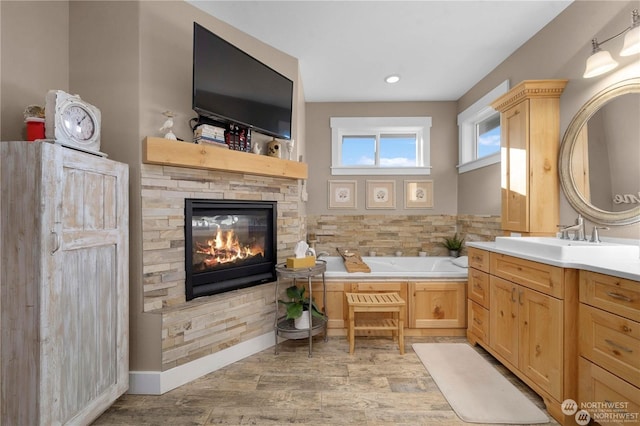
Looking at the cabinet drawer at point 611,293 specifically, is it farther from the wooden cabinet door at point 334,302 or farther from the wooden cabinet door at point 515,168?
the wooden cabinet door at point 334,302

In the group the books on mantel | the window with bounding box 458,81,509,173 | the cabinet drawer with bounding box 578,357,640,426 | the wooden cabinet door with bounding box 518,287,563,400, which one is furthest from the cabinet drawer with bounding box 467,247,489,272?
the books on mantel

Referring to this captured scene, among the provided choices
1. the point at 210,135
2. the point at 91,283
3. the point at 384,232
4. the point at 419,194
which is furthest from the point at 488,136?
the point at 91,283

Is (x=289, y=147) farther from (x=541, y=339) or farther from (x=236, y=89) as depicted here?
(x=541, y=339)

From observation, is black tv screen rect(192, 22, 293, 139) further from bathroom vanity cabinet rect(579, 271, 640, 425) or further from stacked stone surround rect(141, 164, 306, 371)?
bathroom vanity cabinet rect(579, 271, 640, 425)

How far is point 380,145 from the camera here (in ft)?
12.9

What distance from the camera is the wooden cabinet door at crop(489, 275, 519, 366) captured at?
1.89m

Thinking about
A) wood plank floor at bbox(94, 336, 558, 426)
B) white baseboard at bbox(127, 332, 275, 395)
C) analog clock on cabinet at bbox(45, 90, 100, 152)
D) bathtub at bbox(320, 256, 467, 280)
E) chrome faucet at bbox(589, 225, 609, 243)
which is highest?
analog clock on cabinet at bbox(45, 90, 100, 152)

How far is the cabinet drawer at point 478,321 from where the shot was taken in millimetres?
2232

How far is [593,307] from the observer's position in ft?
4.58

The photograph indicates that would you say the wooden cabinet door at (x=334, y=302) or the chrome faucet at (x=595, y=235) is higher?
the chrome faucet at (x=595, y=235)

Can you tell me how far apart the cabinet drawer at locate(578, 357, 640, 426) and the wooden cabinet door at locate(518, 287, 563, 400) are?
0.31 feet

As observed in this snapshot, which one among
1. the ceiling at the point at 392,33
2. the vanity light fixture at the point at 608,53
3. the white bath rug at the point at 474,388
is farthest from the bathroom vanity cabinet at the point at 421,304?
the ceiling at the point at 392,33

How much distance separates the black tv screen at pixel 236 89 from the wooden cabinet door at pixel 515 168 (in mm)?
1942

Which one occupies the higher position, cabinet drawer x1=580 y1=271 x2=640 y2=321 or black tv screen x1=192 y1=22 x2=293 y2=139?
black tv screen x1=192 y1=22 x2=293 y2=139
